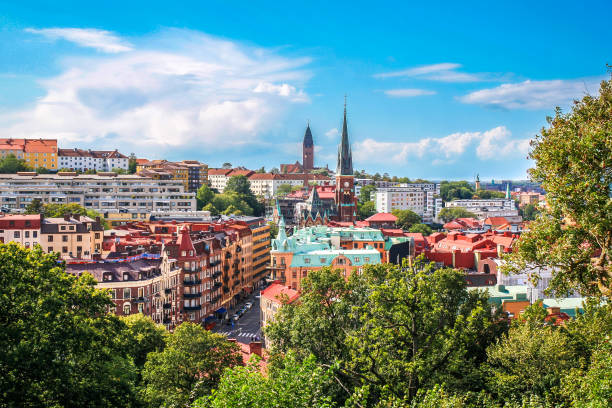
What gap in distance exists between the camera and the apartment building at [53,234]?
81125 millimetres

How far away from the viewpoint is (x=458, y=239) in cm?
11238

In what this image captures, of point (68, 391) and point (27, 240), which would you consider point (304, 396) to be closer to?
point (68, 391)

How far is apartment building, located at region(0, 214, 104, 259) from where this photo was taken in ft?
266

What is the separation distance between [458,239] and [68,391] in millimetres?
94586

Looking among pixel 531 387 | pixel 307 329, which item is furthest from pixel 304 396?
pixel 531 387

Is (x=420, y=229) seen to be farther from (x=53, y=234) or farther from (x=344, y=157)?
(x=53, y=234)

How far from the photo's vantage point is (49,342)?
80.0ft

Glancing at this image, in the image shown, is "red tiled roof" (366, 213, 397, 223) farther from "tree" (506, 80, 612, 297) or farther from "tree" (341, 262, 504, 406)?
"tree" (506, 80, 612, 297)

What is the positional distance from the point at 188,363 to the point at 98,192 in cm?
10616

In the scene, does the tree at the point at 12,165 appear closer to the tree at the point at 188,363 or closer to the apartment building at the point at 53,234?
the apartment building at the point at 53,234

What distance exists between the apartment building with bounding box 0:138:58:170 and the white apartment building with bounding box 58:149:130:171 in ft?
10.1

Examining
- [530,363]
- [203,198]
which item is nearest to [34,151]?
[203,198]

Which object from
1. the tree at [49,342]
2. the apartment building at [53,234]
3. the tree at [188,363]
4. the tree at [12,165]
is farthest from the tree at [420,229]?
the tree at [49,342]

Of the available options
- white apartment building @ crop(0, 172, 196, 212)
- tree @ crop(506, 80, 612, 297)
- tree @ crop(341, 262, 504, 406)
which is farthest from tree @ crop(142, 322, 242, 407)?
white apartment building @ crop(0, 172, 196, 212)
